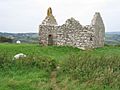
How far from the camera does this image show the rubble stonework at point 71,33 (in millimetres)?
31234

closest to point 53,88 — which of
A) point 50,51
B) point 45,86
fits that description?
point 45,86

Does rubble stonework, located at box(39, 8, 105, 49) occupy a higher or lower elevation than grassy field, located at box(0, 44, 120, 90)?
higher

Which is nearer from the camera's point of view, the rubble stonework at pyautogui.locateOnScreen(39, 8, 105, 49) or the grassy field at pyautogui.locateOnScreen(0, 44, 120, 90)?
the grassy field at pyautogui.locateOnScreen(0, 44, 120, 90)

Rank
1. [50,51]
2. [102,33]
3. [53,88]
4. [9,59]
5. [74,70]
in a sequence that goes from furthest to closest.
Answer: [102,33] → [50,51] → [9,59] → [74,70] → [53,88]

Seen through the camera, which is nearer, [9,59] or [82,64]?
[82,64]

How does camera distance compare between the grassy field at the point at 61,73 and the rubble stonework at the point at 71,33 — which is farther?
the rubble stonework at the point at 71,33

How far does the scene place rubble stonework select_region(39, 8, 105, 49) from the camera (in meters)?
31.2

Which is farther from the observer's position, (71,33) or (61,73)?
(71,33)

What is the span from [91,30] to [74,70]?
1378 centimetres

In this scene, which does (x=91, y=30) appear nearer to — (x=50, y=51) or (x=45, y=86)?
(x=50, y=51)

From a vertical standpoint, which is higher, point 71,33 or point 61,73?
point 71,33

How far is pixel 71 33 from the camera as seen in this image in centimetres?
3170

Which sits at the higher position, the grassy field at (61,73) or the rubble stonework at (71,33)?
the rubble stonework at (71,33)

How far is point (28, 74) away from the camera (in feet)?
59.6
